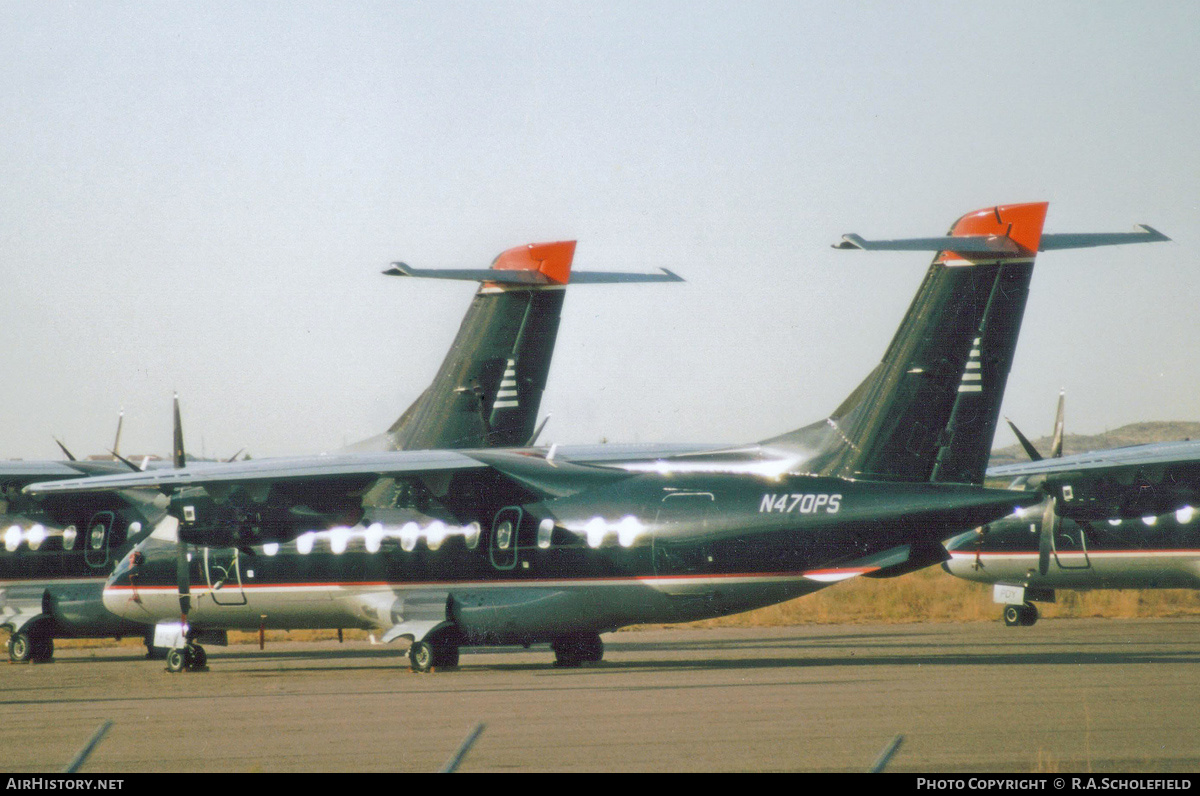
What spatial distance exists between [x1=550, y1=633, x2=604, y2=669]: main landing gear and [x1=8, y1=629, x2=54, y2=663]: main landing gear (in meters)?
11.8

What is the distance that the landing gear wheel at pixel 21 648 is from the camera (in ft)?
94.9

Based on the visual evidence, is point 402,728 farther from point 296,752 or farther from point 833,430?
point 833,430

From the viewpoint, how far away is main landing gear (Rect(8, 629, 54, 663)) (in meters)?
29.0

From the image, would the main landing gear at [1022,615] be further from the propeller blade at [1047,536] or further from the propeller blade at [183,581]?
the propeller blade at [183,581]

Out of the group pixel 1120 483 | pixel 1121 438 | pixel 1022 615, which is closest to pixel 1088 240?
pixel 1120 483

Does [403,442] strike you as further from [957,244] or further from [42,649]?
[957,244]

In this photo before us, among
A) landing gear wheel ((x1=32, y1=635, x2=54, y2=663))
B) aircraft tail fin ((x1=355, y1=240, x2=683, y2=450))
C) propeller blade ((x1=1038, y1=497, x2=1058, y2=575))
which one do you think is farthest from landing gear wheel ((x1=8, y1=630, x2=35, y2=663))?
propeller blade ((x1=1038, y1=497, x2=1058, y2=575))

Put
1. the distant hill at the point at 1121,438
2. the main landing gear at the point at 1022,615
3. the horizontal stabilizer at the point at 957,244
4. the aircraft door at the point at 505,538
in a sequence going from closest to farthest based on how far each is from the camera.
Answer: the horizontal stabilizer at the point at 957,244 → the aircraft door at the point at 505,538 → the main landing gear at the point at 1022,615 → the distant hill at the point at 1121,438

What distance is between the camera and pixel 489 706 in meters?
17.9

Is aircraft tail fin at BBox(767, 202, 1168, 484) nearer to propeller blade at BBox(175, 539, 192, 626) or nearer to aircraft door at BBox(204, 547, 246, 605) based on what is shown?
aircraft door at BBox(204, 547, 246, 605)

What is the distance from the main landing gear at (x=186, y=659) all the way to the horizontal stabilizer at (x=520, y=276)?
Answer: 8.53m

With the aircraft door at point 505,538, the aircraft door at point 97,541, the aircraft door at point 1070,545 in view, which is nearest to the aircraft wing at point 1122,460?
the aircraft door at point 1070,545

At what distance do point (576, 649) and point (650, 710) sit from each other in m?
8.16
